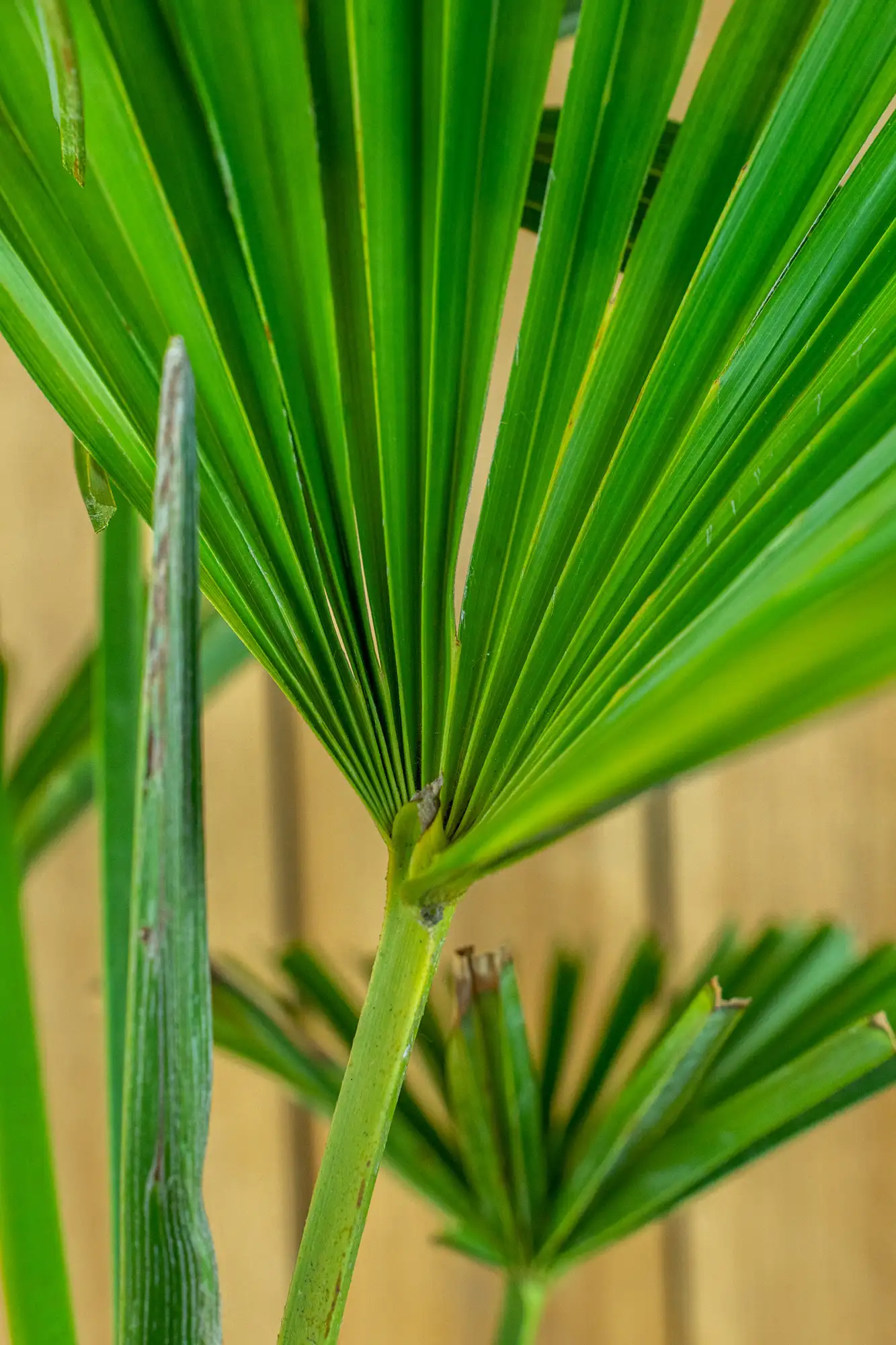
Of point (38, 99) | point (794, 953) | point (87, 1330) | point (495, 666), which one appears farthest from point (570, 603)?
point (87, 1330)

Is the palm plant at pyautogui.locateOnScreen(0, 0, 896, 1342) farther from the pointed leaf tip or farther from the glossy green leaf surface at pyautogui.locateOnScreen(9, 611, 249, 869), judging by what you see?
the glossy green leaf surface at pyautogui.locateOnScreen(9, 611, 249, 869)

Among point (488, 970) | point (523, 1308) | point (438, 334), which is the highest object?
point (438, 334)

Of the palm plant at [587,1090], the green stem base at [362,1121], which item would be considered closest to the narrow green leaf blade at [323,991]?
the palm plant at [587,1090]

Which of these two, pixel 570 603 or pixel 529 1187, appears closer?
pixel 570 603

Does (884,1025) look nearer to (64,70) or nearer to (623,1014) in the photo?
(623,1014)

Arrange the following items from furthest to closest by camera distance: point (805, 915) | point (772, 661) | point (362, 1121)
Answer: point (805, 915), point (362, 1121), point (772, 661)

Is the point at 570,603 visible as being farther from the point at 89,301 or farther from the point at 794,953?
the point at 794,953

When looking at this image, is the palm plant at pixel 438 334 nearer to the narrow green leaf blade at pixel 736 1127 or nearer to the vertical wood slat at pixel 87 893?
the narrow green leaf blade at pixel 736 1127

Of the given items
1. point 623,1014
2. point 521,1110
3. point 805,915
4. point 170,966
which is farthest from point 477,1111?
point 805,915
